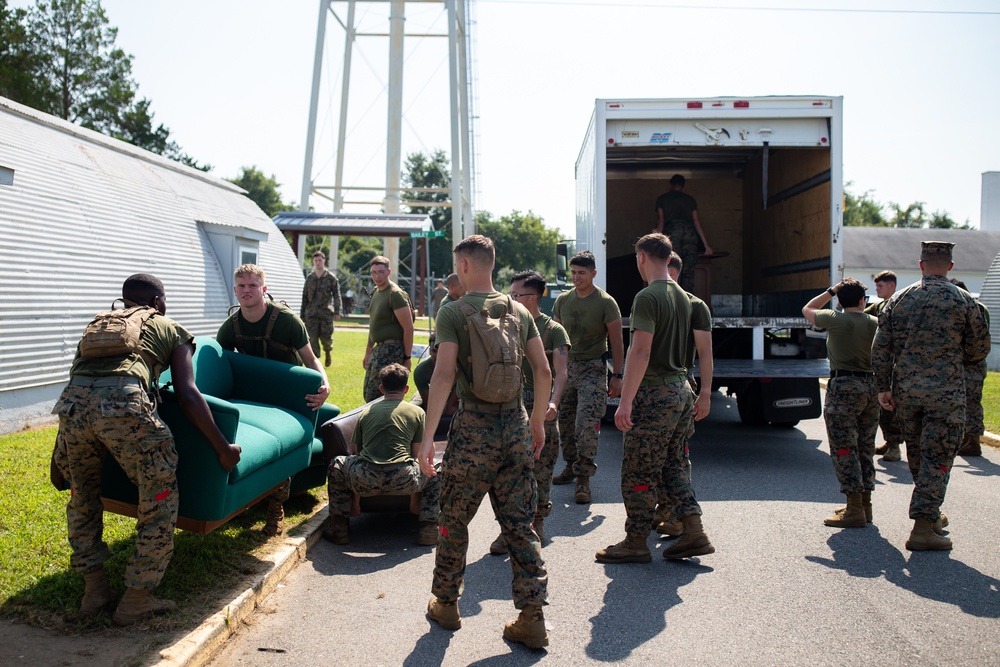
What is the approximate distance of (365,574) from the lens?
5.10 metres

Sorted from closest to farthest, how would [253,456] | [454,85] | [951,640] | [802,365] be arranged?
[951,640] < [253,456] < [802,365] < [454,85]

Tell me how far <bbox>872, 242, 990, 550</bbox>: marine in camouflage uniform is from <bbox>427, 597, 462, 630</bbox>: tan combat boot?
3344 mm

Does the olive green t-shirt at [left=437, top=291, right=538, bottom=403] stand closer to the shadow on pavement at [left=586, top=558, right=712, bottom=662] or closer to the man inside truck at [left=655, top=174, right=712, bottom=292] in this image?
the shadow on pavement at [left=586, top=558, right=712, bottom=662]

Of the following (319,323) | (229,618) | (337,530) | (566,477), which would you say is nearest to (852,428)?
(566,477)

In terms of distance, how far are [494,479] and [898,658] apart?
2098 mm

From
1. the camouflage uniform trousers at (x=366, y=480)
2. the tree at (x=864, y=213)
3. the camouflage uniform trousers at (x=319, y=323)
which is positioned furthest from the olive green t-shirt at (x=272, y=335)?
the tree at (x=864, y=213)

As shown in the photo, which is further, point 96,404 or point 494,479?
point 494,479

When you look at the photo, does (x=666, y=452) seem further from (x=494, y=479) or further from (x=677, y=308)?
(x=494, y=479)

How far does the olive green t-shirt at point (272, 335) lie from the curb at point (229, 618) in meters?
1.34

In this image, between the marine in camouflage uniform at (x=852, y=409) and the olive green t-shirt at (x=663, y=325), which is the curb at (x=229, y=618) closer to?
the olive green t-shirt at (x=663, y=325)

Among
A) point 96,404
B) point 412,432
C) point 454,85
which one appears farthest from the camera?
point 454,85

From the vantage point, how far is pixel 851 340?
627 cm

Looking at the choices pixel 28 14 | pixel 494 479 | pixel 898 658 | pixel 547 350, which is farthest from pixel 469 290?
pixel 28 14

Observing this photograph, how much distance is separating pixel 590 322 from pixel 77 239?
7203 millimetres
